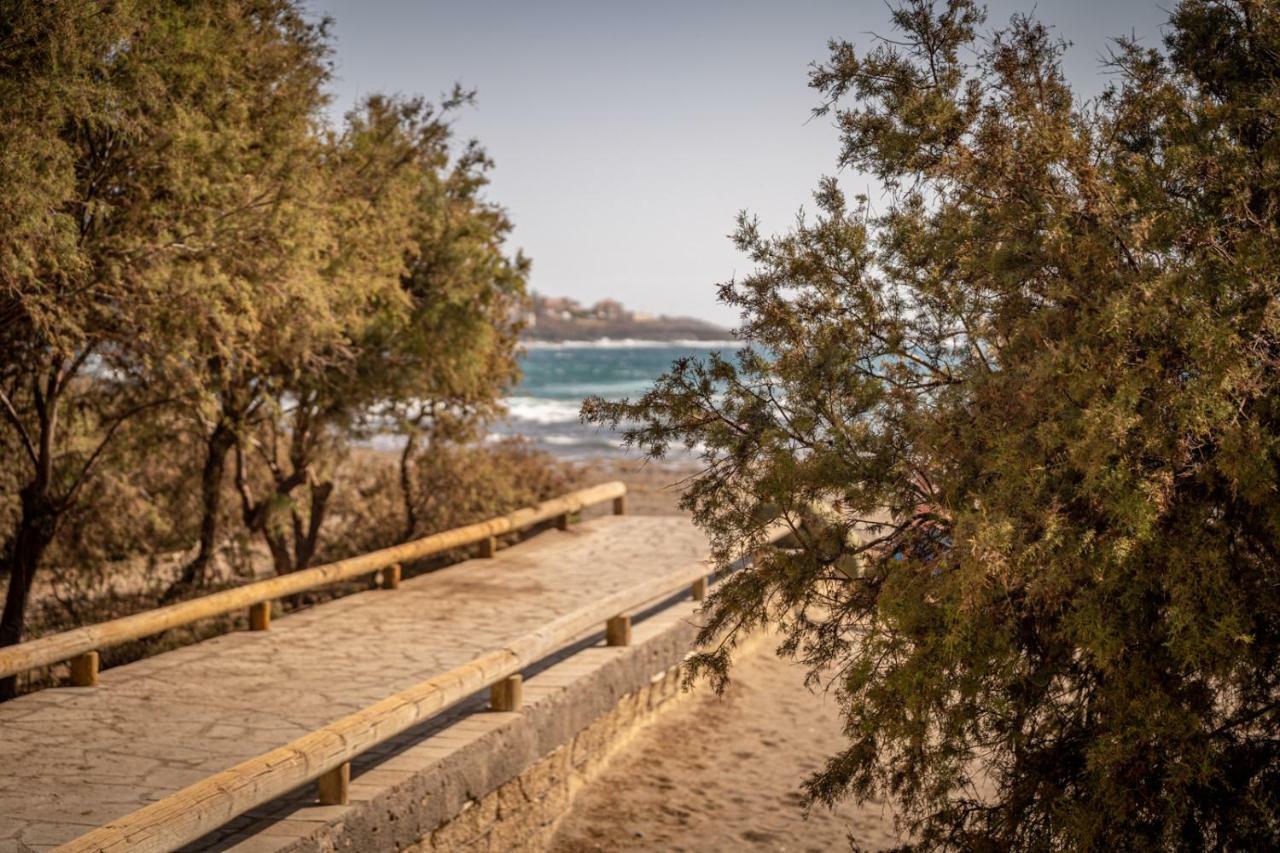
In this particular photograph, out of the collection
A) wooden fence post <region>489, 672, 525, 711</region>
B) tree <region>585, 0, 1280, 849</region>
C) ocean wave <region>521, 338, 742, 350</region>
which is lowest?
wooden fence post <region>489, 672, 525, 711</region>

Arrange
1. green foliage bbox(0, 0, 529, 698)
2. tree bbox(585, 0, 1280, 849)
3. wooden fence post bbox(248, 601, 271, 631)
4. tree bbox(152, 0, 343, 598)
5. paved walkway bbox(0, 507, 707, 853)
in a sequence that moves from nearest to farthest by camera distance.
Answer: tree bbox(585, 0, 1280, 849), paved walkway bbox(0, 507, 707, 853), green foliage bbox(0, 0, 529, 698), tree bbox(152, 0, 343, 598), wooden fence post bbox(248, 601, 271, 631)

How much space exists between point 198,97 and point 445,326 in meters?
4.56

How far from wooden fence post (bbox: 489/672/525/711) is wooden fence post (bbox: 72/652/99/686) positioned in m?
2.73

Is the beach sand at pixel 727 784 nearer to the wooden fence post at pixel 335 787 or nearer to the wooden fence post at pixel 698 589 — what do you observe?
the wooden fence post at pixel 698 589

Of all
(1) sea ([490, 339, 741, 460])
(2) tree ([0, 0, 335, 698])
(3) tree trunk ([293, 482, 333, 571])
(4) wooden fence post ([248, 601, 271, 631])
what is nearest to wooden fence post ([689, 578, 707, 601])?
(1) sea ([490, 339, 741, 460])

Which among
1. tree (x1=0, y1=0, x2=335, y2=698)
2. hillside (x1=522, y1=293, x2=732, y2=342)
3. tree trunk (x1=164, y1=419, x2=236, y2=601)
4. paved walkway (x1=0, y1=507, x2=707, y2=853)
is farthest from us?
hillside (x1=522, y1=293, x2=732, y2=342)

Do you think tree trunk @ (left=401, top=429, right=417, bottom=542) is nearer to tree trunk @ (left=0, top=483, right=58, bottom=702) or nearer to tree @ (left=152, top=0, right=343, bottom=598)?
tree @ (left=152, top=0, right=343, bottom=598)

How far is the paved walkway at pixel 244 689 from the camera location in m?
5.74

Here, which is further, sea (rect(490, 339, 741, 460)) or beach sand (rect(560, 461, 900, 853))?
sea (rect(490, 339, 741, 460))

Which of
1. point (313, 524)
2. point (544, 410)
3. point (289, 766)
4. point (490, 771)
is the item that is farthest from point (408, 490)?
point (544, 410)

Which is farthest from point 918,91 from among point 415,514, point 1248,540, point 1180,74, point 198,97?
point 415,514

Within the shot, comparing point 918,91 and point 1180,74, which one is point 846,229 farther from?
point 1180,74

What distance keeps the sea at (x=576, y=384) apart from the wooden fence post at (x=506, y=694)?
1.65 meters

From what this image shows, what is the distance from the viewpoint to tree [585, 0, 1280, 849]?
3877 millimetres
